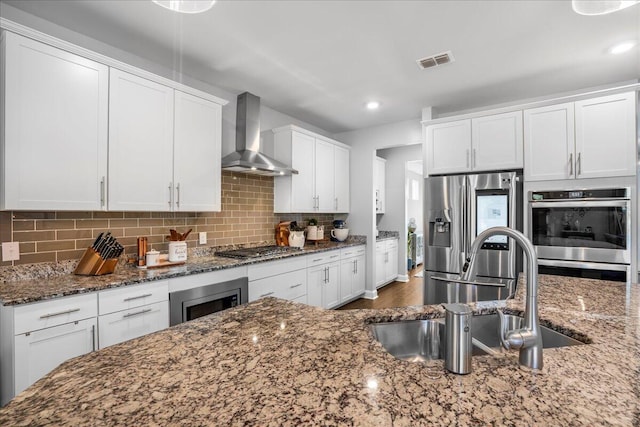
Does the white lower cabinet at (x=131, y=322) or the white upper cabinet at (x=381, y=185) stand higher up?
the white upper cabinet at (x=381, y=185)

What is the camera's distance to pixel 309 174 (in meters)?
4.06

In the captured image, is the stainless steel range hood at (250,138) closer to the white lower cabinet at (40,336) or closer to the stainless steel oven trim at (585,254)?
the white lower cabinet at (40,336)

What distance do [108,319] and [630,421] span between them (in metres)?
2.28

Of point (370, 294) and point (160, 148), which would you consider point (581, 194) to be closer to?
point (370, 294)

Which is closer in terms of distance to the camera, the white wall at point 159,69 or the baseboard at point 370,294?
the white wall at point 159,69

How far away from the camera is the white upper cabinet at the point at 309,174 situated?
3826mm

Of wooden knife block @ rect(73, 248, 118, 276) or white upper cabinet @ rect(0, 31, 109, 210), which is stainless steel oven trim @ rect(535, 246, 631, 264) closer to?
wooden knife block @ rect(73, 248, 118, 276)

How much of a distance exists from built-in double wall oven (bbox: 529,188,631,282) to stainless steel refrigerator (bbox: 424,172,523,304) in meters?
0.20

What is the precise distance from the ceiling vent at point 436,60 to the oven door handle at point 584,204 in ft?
5.01

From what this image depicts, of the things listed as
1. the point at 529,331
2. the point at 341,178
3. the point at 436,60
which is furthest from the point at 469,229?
the point at 529,331

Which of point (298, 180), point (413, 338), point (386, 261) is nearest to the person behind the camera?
point (413, 338)

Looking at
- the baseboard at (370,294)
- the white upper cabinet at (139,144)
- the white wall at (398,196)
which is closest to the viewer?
the white upper cabinet at (139,144)

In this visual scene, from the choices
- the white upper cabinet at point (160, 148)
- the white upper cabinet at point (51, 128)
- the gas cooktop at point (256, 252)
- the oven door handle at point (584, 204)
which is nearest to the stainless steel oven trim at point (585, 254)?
the oven door handle at point (584, 204)

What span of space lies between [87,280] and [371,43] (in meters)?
2.60
